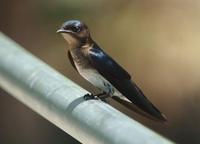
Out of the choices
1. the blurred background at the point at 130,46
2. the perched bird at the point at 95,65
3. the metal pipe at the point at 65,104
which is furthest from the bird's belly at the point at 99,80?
the blurred background at the point at 130,46

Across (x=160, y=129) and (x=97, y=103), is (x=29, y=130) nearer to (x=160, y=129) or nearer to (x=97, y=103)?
(x=160, y=129)

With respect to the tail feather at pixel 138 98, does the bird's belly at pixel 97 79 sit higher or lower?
lower

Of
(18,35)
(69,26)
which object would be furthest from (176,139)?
(69,26)

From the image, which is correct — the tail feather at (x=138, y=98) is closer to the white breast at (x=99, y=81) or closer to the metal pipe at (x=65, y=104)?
the white breast at (x=99, y=81)

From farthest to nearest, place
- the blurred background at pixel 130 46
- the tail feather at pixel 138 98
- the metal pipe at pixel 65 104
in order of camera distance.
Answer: the blurred background at pixel 130 46 → the tail feather at pixel 138 98 → the metal pipe at pixel 65 104

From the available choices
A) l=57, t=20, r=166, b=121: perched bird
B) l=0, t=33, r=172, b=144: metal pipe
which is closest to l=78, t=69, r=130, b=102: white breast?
l=57, t=20, r=166, b=121: perched bird

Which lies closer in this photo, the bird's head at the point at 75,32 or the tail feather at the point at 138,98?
the tail feather at the point at 138,98

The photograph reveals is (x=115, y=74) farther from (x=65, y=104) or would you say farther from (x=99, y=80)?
(x=65, y=104)
